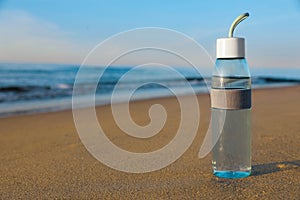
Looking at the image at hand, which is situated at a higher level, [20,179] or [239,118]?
[239,118]

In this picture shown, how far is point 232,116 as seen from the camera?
1352mm

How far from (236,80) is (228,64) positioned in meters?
0.08

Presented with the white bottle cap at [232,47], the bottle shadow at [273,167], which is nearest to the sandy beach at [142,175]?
the bottle shadow at [273,167]

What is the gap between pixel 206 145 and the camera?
205cm

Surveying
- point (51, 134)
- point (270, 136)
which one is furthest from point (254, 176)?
point (51, 134)

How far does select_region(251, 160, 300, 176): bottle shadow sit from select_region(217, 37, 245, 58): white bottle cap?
0.54 m

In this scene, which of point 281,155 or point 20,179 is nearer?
point 20,179

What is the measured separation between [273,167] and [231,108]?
418mm

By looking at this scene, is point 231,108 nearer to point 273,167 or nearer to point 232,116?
point 232,116

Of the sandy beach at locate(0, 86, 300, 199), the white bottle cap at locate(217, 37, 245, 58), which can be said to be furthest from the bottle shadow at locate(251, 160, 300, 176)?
the white bottle cap at locate(217, 37, 245, 58)

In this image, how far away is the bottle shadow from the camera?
4.71 feet

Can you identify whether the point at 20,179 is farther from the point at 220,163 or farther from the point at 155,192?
the point at 220,163

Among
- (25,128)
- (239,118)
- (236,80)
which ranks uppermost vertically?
(236,80)

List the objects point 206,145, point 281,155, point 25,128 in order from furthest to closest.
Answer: point 25,128 < point 206,145 < point 281,155
